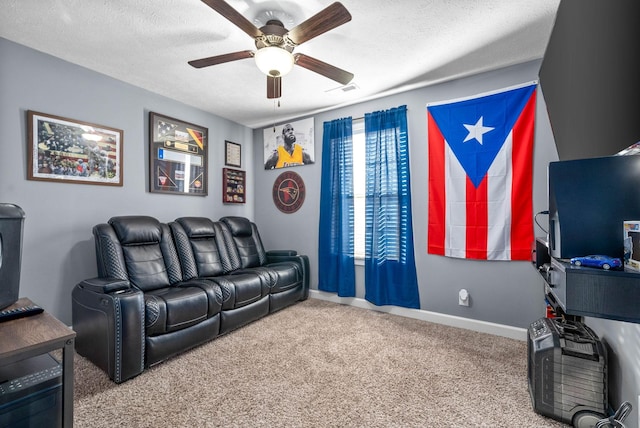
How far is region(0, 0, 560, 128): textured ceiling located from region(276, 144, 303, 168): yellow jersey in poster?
975mm

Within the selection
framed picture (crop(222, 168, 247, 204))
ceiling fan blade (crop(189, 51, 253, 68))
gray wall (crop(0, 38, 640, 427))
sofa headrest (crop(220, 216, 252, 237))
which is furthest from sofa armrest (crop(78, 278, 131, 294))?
framed picture (crop(222, 168, 247, 204))

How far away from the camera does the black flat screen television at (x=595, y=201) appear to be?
105 centimetres

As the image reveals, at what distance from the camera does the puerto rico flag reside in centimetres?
251

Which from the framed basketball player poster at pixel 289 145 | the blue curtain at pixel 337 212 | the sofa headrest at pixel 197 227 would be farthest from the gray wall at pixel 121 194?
the framed basketball player poster at pixel 289 145

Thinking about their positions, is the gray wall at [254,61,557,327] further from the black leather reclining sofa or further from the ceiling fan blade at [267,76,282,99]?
the ceiling fan blade at [267,76,282,99]

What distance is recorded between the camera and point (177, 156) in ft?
11.3

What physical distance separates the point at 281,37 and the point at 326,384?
2334mm

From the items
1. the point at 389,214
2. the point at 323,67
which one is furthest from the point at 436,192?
the point at 323,67

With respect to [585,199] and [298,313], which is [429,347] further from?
[585,199]

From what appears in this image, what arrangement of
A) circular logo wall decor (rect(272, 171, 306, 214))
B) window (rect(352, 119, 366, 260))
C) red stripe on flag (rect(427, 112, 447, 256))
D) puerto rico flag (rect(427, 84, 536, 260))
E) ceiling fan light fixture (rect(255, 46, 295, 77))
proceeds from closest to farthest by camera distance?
ceiling fan light fixture (rect(255, 46, 295, 77)), puerto rico flag (rect(427, 84, 536, 260)), red stripe on flag (rect(427, 112, 447, 256)), window (rect(352, 119, 366, 260)), circular logo wall decor (rect(272, 171, 306, 214))

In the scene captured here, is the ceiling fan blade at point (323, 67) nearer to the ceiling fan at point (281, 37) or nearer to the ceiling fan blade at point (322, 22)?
the ceiling fan at point (281, 37)

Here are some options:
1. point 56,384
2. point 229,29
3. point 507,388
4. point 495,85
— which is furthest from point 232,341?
point 495,85

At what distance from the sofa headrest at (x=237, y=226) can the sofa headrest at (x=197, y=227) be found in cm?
30

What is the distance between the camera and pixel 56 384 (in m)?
1.12
